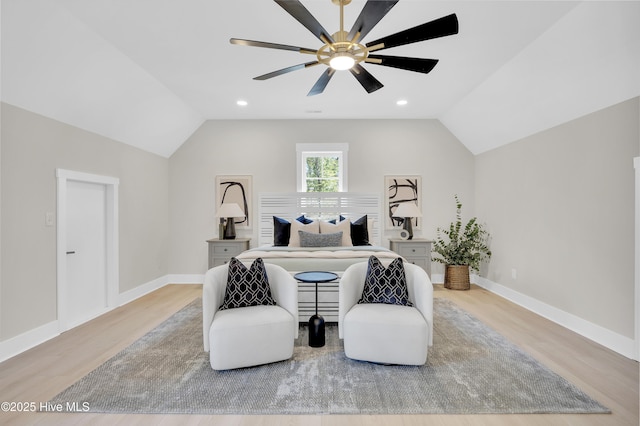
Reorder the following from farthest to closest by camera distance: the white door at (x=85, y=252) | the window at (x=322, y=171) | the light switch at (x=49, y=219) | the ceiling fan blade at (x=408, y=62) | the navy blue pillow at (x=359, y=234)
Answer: the window at (x=322, y=171) → the navy blue pillow at (x=359, y=234) → the white door at (x=85, y=252) → the light switch at (x=49, y=219) → the ceiling fan blade at (x=408, y=62)

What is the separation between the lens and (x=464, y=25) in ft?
8.93

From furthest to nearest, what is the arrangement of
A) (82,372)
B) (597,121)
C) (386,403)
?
1. (597,121)
2. (82,372)
3. (386,403)

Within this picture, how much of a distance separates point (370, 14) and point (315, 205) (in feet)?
12.4

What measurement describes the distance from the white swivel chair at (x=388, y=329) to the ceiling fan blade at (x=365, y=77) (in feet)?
5.56

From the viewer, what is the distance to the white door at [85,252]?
3660mm

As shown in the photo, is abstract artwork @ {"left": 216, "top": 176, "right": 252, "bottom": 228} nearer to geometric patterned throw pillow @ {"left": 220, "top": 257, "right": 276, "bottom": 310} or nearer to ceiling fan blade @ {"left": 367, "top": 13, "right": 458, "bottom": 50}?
geometric patterned throw pillow @ {"left": 220, "top": 257, "right": 276, "bottom": 310}

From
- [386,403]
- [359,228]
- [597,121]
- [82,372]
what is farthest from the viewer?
[359,228]

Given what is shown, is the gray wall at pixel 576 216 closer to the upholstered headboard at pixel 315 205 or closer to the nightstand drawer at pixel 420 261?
the nightstand drawer at pixel 420 261

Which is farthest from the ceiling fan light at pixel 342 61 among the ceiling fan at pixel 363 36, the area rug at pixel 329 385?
the area rug at pixel 329 385

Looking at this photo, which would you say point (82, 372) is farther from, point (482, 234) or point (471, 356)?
point (482, 234)

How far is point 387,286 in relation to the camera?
9.30 feet

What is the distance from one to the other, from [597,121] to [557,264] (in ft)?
5.16

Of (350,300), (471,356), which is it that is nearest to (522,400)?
(471,356)

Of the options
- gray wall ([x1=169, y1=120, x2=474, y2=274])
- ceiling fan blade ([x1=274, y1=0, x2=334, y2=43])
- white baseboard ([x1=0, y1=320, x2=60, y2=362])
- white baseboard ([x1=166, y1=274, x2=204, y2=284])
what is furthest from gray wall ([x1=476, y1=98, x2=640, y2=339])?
white baseboard ([x1=0, y1=320, x2=60, y2=362])
